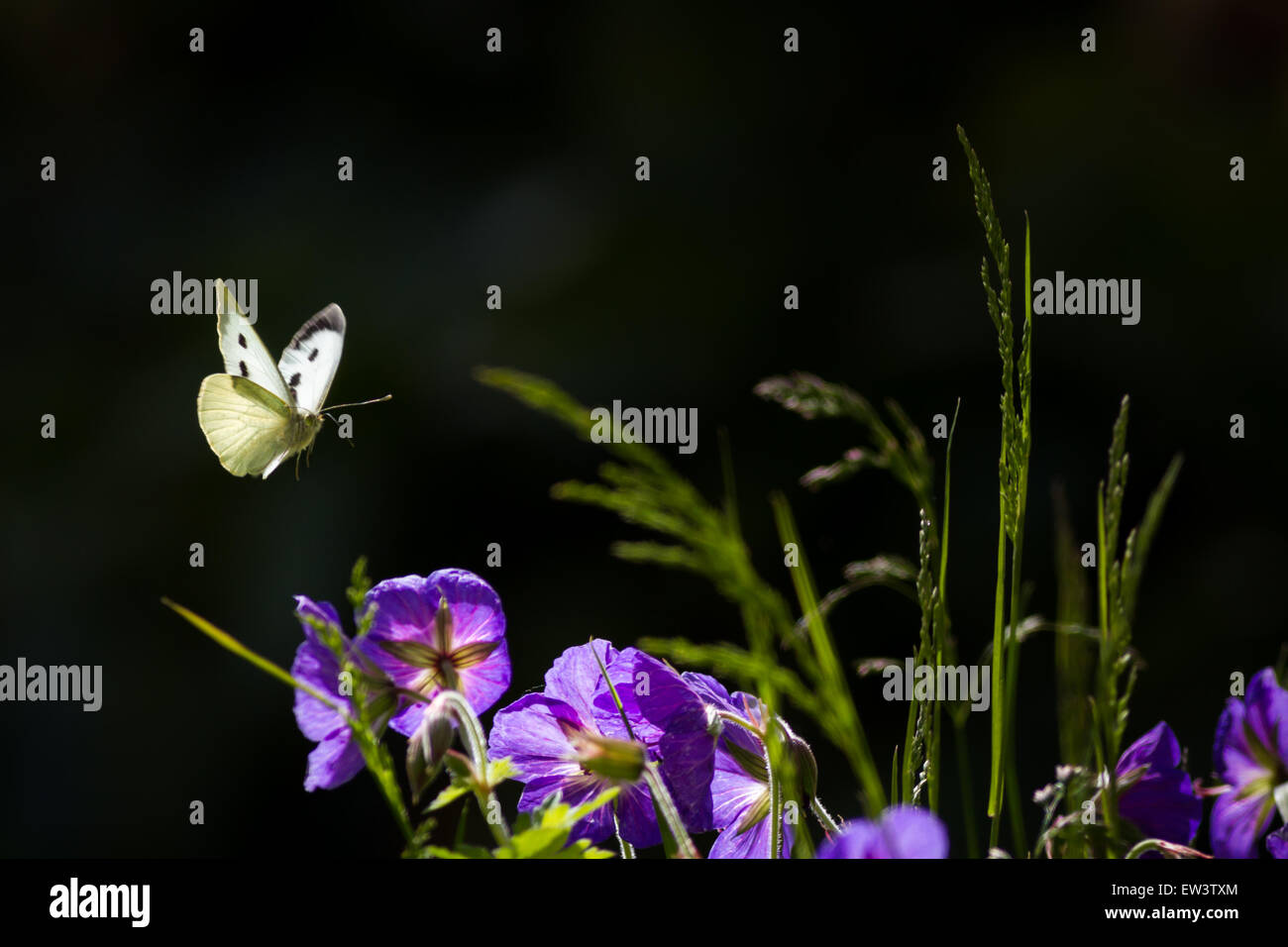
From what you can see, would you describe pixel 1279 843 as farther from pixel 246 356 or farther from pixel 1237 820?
pixel 246 356

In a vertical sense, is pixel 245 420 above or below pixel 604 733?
above

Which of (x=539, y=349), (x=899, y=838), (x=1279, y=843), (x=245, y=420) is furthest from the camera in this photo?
(x=539, y=349)

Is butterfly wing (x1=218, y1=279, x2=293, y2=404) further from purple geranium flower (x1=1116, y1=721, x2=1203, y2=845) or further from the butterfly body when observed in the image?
purple geranium flower (x1=1116, y1=721, x2=1203, y2=845)

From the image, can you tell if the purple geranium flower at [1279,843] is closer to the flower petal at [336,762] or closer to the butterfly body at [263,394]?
the flower petal at [336,762]

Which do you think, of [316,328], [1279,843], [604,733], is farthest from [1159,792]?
[316,328]

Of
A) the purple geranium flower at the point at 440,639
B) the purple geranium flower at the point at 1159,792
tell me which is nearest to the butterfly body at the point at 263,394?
the purple geranium flower at the point at 440,639

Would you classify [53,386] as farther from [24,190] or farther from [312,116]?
[312,116]

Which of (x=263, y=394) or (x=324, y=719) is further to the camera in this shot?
(x=263, y=394)
